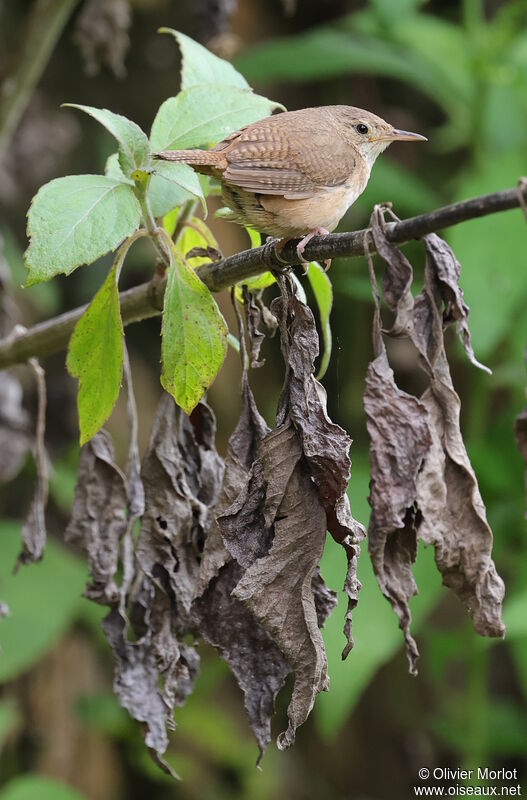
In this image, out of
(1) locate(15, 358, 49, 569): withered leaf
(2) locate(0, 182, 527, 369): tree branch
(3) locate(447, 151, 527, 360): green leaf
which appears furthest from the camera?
(3) locate(447, 151, 527, 360): green leaf

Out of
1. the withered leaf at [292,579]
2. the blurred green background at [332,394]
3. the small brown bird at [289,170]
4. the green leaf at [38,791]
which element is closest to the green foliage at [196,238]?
the small brown bird at [289,170]

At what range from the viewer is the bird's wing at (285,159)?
1183 mm

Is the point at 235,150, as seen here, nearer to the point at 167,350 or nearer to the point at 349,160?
the point at 349,160

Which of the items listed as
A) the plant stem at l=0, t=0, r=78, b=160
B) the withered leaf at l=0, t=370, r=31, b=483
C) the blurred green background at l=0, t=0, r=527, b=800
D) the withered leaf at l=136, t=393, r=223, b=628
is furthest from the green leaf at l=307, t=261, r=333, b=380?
the plant stem at l=0, t=0, r=78, b=160

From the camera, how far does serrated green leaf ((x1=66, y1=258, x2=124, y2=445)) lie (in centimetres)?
107

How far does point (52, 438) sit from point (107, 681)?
94 cm

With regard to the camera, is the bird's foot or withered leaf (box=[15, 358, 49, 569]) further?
withered leaf (box=[15, 358, 49, 569])

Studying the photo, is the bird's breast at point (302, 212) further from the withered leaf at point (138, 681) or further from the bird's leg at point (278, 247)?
the withered leaf at point (138, 681)

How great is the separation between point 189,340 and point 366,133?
49cm

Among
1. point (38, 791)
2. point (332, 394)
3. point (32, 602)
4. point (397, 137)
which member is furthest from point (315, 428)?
point (332, 394)

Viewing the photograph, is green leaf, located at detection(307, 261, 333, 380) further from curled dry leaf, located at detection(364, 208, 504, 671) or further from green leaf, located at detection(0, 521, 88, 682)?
green leaf, located at detection(0, 521, 88, 682)

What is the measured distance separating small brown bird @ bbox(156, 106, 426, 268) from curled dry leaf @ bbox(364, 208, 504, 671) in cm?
23

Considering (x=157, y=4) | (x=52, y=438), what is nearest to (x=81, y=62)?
(x=157, y=4)

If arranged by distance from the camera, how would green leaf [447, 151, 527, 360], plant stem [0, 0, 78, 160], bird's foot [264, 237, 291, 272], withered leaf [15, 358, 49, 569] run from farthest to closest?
green leaf [447, 151, 527, 360]
plant stem [0, 0, 78, 160]
withered leaf [15, 358, 49, 569]
bird's foot [264, 237, 291, 272]
